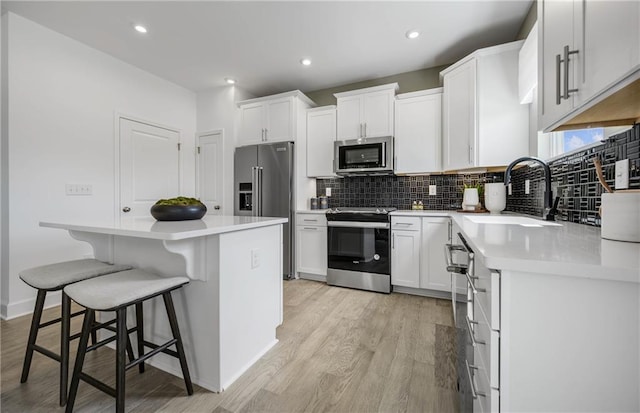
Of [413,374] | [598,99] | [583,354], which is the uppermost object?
[598,99]

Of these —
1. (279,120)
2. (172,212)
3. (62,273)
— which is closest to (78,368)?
(62,273)

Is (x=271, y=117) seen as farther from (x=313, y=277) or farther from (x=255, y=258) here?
(x=255, y=258)

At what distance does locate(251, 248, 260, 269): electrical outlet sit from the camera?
5.52ft

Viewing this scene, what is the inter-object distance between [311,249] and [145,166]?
2417 millimetres

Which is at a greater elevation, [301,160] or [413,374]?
[301,160]

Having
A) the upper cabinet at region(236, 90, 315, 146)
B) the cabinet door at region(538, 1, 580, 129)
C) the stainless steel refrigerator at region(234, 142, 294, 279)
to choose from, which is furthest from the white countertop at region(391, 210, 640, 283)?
the upper cabinet at region(236, 90, 315, 146)

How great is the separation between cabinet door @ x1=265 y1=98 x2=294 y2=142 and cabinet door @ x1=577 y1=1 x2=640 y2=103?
9.77 feet

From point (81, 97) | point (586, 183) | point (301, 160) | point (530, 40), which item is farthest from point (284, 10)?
point (586, 183)

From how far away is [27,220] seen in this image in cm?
244

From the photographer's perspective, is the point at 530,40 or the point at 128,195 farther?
the point at 128,195

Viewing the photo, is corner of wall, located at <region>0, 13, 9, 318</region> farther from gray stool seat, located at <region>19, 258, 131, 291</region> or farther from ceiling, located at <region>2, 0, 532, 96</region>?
gray stool seat, located at <region>19, 258, 131, 291</region>

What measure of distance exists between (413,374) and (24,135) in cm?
369

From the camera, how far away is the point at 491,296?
69cm

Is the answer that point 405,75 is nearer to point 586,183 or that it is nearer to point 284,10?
point 284,10
